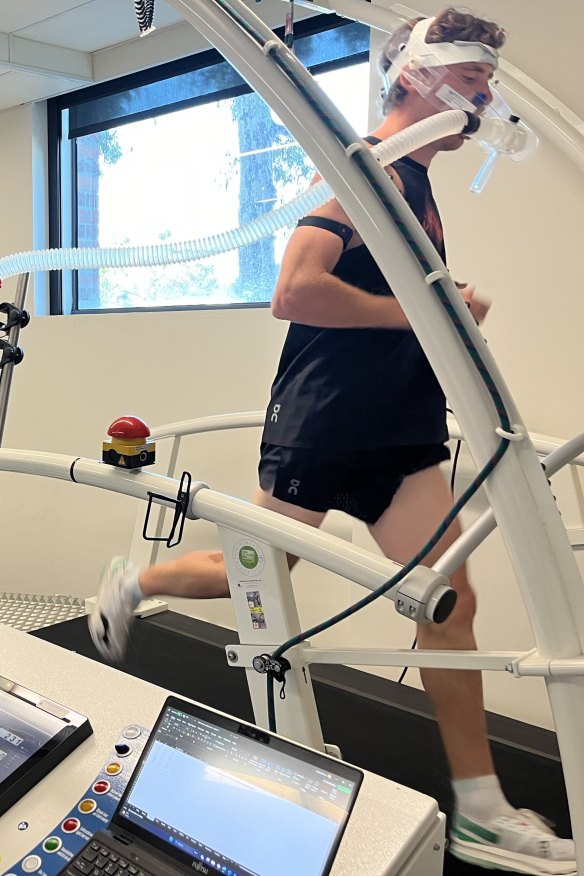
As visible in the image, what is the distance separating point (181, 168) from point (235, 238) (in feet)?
5.87

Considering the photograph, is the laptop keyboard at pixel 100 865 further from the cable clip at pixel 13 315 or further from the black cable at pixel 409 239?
the cable clip at pixel 13 315

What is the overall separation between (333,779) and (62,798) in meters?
0.31

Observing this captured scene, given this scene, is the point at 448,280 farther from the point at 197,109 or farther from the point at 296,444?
the point at 197,109

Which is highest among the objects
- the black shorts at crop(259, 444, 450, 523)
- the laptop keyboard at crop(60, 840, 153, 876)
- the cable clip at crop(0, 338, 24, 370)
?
the cable clip at crop(0, 338, 24, 370)

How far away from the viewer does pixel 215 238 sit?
1404 mm

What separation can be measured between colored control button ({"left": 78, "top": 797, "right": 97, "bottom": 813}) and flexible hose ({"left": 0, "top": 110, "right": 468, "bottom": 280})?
79 centimetres

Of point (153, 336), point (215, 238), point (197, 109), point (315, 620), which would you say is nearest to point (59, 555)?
point (153, 336)

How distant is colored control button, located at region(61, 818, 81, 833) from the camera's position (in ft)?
2.51

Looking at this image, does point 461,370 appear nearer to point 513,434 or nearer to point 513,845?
point 513,434

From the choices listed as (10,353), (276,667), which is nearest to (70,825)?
(276,667)

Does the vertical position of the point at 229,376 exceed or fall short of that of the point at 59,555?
it exceeds it

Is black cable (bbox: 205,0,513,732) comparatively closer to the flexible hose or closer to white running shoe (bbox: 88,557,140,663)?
the flexible hose

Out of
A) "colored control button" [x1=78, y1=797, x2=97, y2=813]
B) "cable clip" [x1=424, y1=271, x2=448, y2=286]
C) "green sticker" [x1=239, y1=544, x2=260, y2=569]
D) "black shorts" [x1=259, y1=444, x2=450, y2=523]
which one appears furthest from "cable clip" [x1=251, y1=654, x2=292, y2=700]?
"cable clip" [x1=424, y1=271, x2=448, y2=286]

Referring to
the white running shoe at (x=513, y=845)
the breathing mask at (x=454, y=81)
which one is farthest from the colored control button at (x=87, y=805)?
the breathing mask at (x=454, y=81)
